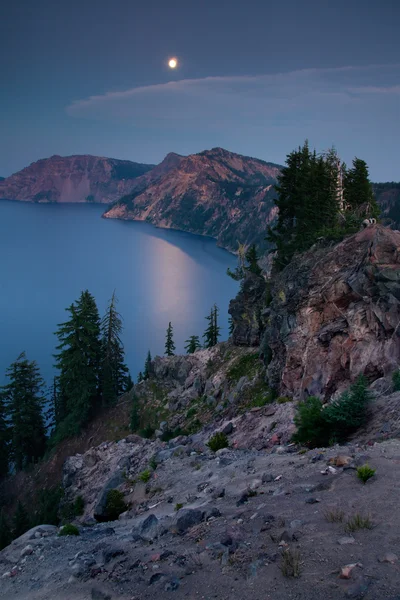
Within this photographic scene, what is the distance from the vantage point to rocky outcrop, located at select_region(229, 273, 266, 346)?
4109 centimetres

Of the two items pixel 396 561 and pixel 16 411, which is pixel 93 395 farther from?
pixel 396 561

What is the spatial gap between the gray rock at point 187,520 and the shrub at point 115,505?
876 centimetres

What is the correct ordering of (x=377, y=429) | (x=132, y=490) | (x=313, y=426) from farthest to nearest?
(x=132, y=490), (x=313, y=426), (x=377, y=429)

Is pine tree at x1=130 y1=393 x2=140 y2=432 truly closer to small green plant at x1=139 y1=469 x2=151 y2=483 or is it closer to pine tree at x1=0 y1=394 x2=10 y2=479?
pine tree at x1=0 y1=394 x2=10 y2=479

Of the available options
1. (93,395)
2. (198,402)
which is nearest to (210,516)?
(198,402)

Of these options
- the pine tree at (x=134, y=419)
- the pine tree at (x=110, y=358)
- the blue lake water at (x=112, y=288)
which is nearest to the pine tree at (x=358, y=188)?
the pine tree at (x=110, y=358)

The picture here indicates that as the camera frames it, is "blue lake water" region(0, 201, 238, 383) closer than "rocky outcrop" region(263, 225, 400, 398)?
No

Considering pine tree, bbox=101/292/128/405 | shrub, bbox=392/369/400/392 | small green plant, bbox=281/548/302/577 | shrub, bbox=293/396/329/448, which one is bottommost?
pine tree, bbox=101/292/128/405

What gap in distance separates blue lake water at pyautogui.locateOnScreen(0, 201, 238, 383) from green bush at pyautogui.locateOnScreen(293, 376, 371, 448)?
54.5m

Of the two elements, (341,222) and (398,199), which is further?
(398,199)

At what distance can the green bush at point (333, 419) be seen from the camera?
1439 centimetres

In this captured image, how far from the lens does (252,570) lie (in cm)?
771

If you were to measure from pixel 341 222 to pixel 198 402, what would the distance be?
20.2m

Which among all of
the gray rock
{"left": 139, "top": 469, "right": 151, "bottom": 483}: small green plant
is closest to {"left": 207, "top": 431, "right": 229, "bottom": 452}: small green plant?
{"left": 139, "top": 469, "right": 151, "bottom": 483}: small green plant
